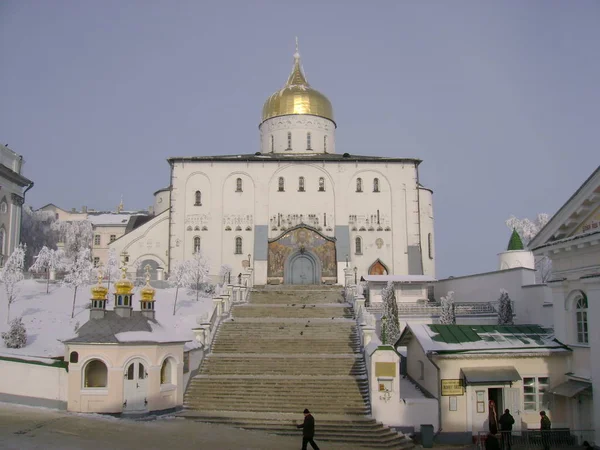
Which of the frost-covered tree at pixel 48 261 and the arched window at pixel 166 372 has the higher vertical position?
the frost-covered tree at pixel 48 261

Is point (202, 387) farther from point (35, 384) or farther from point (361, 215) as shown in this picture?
point (361, 215)

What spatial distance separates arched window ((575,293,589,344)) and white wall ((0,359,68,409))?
49.4 feet

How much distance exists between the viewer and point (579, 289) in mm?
18469

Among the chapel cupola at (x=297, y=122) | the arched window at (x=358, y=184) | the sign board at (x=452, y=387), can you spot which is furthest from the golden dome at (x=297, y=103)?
the sign board at (x=452, y=387)

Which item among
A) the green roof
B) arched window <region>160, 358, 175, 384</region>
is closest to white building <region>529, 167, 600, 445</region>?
arched window <region>160, 358, 175, 384</region>

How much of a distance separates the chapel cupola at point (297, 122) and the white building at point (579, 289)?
34.8m

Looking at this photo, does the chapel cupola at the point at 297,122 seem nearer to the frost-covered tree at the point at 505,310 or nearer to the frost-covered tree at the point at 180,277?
the frost-covered tree at the point at 180,277

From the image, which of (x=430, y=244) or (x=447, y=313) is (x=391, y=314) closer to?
(x=447, y=313)

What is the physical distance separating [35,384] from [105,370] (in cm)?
202

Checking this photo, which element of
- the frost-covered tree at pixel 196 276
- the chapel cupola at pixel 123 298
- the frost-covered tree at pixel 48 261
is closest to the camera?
the chapel cupola at pixel 123 298

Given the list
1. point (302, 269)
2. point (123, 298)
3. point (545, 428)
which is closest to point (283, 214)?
point (302, 269)

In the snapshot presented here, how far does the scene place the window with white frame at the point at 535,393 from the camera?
1881 centimetres

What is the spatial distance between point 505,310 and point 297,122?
1105 inches

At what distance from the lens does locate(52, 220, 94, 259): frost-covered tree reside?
66250 mm
